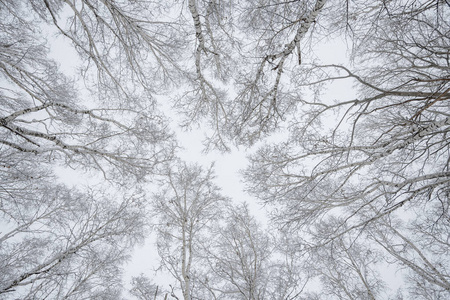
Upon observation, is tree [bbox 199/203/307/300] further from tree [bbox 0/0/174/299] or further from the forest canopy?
tree [bbox 0/0/174/299]

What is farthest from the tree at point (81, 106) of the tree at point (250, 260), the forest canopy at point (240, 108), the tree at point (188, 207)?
the tree at point (250, 260)

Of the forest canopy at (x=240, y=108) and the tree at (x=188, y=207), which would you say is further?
the tree at (x=188, y=207)

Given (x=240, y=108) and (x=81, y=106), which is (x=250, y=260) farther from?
(x=81, y=106)

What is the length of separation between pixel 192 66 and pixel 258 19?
5.81 feet

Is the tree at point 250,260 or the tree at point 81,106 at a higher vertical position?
the tree at point 81,106

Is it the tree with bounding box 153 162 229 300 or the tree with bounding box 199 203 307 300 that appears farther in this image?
the tree with bounding box 153 162 229 300

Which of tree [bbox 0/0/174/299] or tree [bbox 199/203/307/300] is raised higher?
tree [bbox 0/0/174/299]

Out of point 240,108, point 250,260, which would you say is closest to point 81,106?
point 240,108

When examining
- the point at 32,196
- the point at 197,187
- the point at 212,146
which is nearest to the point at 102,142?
the point at 212,146

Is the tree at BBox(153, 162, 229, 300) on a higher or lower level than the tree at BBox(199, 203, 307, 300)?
higher

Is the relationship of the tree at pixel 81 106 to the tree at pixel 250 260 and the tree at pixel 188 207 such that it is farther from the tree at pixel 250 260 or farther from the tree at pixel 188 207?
the tree at pixel 250 260

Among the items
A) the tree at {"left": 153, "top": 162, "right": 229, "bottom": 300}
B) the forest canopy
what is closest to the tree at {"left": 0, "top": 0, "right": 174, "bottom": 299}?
the forest canopy

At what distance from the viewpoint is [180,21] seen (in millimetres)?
3436

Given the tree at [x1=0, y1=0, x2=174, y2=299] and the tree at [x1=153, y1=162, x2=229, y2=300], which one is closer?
the tree at [x1=0, y1=0, x2=174, y2=299]
